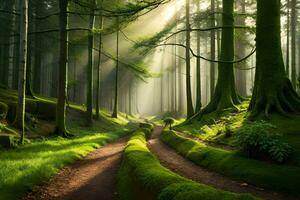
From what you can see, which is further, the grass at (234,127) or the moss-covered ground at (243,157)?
the grass at (234,127)

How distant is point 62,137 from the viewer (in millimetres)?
16500

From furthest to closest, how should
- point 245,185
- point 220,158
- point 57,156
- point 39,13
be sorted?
point 39,13
point 57,156
point 220,158
point 245,185

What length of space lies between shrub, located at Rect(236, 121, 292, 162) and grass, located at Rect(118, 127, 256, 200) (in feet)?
9.44

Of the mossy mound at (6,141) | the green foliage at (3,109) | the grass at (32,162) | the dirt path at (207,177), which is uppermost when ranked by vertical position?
the green foliage at (3,109)

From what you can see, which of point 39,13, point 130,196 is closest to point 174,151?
point 130,196

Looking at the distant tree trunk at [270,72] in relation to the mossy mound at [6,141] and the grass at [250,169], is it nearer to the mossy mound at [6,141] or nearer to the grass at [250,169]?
the grass at [250,169]

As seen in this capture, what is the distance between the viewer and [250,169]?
873 centimetres

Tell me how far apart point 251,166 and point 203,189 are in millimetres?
4146

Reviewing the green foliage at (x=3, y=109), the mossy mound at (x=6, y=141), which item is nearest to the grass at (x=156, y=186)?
the mossy mound at (x=6, y=141)

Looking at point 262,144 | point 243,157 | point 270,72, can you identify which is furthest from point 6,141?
point 270,72

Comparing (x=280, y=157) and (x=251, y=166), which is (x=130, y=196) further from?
(x=280, y=157)

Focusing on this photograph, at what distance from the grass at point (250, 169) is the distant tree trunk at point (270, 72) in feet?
9.00

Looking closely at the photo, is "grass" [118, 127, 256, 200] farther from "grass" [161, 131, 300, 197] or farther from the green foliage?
the green foliage

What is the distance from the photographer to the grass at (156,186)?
5031 millimetres
